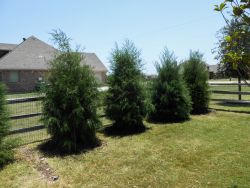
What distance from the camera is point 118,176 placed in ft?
13.1

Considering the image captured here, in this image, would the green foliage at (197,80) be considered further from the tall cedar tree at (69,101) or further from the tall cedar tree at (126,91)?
the tall cedar tree at (69,101)

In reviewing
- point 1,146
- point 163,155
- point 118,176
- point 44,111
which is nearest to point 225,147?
point 163,155

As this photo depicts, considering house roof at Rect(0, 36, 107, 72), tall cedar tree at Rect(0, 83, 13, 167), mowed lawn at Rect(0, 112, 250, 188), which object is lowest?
mowed lawn at Rect(0, 112, 250, 188)

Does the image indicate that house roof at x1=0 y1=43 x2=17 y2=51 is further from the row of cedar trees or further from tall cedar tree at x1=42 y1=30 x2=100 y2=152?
tall cedar tree at x1=42 y1=30 x2=100 y2=152

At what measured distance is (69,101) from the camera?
517cm

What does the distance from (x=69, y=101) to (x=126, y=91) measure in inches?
71.1

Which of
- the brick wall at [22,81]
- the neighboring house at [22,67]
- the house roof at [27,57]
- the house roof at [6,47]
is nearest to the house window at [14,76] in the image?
the neighboring house at [22,67]

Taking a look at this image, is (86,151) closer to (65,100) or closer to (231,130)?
(65,100)

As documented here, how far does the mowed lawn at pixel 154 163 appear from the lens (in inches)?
150

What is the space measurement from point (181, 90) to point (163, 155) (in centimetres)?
343

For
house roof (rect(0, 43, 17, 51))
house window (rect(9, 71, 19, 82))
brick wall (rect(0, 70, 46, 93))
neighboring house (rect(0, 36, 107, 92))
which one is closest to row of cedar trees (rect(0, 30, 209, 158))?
neighboring house (rect(0, 36, 107, 92))

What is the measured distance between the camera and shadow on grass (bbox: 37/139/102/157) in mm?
5102

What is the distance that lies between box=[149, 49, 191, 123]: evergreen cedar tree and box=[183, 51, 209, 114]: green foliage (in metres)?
1.16

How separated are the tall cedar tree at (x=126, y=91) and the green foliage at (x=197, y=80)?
3048 millimetres
